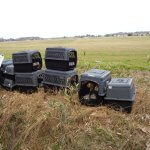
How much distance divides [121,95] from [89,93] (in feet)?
1.97

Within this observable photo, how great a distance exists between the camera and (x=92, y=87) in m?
4.81

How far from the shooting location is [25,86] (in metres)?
5.58

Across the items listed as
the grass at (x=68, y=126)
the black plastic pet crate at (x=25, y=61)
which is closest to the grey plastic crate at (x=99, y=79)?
the grass at (x=68, y=126)

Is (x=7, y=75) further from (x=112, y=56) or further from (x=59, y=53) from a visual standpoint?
(x=112, y=56)

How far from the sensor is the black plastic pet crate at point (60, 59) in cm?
510

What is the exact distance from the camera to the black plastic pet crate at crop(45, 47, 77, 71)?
5098mm

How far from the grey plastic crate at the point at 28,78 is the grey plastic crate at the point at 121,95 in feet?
5.11

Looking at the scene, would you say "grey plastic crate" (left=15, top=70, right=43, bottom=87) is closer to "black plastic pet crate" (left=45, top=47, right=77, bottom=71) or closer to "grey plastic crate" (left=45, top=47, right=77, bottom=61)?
"black plastic pet crate" (left=45, top=47, right=77, bottom=71)

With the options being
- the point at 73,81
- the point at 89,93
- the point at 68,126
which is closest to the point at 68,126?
the point at 68,126

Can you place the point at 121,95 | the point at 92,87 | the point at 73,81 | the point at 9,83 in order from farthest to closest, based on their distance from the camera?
the point at 9,83 → the point at 73,81 → the point at 92,87 → the point at 121,95

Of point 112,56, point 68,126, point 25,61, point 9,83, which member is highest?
point 25,61

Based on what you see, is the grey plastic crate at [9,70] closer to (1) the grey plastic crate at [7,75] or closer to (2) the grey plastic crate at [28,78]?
(1) the grey plastic crate at [7,75]

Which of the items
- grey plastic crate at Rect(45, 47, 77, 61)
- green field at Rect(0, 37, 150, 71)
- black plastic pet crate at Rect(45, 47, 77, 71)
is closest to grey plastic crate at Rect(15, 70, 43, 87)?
black plastic pet crate at Rect(45, 47, 77, 71)

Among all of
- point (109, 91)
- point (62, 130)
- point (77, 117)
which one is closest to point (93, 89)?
point (109, 91)
